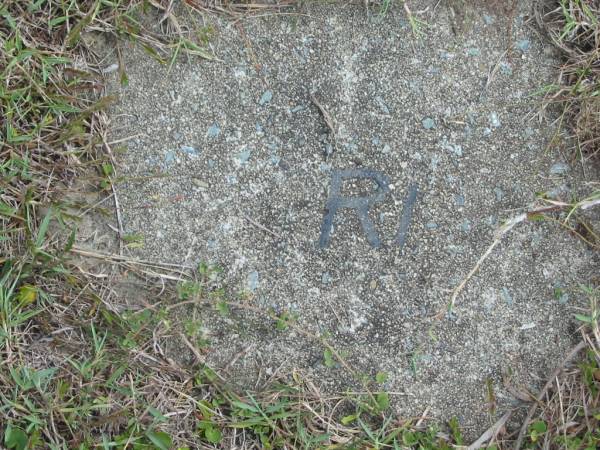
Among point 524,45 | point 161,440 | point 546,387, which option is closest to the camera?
point 161,440

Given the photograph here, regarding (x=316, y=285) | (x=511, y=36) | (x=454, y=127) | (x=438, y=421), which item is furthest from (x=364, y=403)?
(x=511, y=36)

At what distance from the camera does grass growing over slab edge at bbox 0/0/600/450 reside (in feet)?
6.42

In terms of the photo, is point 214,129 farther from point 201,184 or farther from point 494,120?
point 494,120

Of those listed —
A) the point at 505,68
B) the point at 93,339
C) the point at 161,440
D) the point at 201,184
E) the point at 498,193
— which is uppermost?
the point at 505,68

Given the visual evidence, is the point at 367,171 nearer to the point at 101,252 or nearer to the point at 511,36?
the point at 511,36

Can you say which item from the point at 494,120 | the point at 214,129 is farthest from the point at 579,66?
the point at 214,129

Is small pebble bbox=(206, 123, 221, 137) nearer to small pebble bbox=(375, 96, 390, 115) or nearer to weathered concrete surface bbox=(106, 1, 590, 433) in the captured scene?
weathered concrete surface bbox=(106, 1, 590, 433)

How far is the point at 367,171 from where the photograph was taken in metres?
2.08

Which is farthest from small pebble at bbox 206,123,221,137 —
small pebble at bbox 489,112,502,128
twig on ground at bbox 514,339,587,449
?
twig on ground at bbox 514,339,587,449

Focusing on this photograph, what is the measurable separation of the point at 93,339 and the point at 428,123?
1261mm

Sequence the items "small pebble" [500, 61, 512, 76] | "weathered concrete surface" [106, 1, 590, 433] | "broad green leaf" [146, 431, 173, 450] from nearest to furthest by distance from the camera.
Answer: "broad green leaf" [146, 431, 173, 450]
"weathered concrete surface" [106, 1, 590, 433]
"small pebble" [500, 61, 512, 76]

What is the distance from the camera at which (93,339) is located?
6.52 ft

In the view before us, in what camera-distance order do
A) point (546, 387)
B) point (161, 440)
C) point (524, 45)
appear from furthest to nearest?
point (524, 45) < point (546, 387) < point (161, 440)

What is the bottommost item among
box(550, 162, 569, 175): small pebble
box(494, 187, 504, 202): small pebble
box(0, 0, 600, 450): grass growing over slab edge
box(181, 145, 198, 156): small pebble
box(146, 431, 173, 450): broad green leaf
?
box(146, 431, 173, 450): broad green leaf
